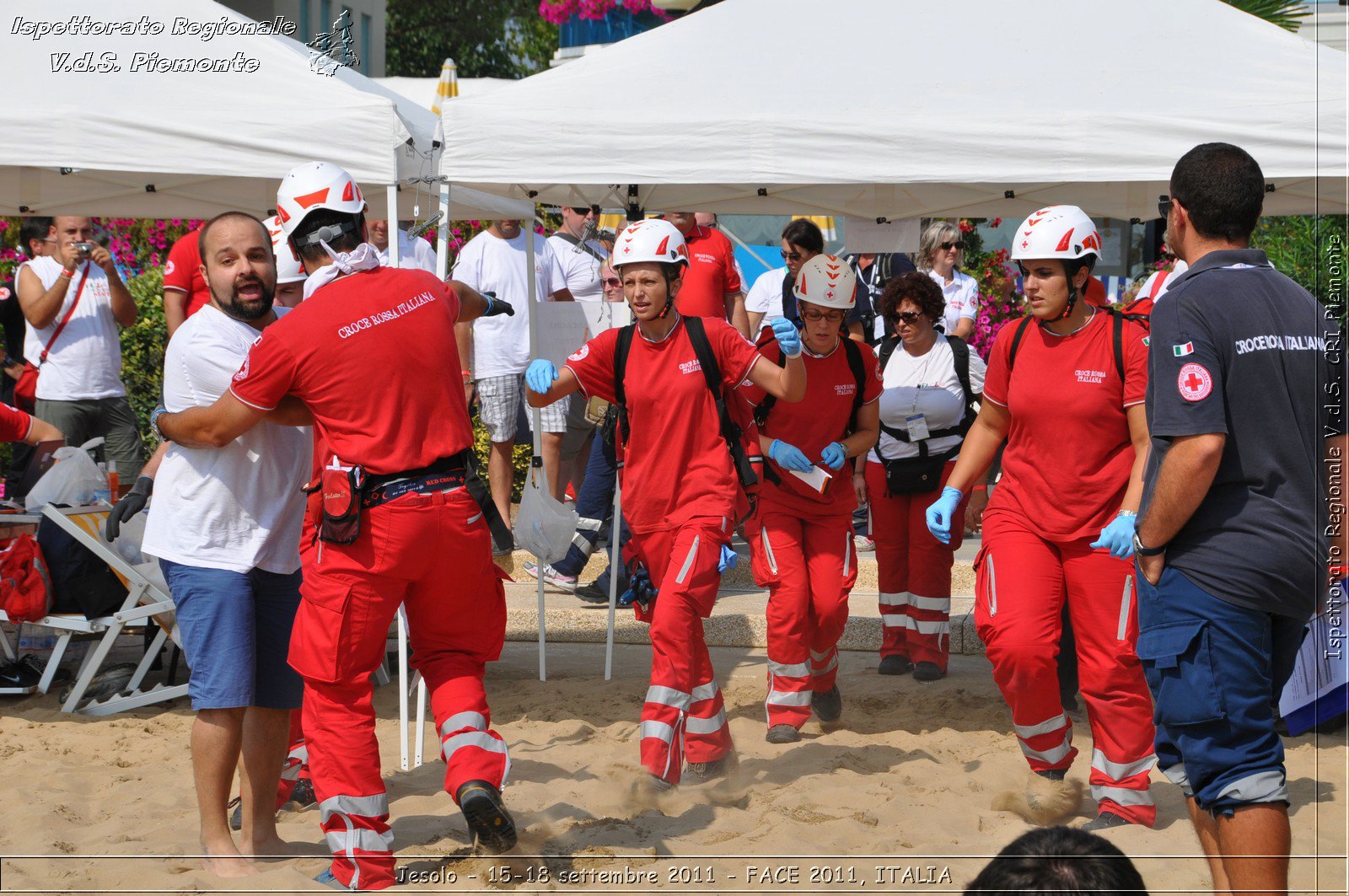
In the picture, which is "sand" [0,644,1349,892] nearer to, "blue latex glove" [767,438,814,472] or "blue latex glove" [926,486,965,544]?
"blue latex glove" [926,486,965,544]

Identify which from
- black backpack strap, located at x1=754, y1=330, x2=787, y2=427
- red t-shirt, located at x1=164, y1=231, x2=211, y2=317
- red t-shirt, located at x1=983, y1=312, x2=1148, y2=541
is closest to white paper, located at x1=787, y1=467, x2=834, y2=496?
black backpack strap, located at x1=754, y1=330, x2=787, y2=427

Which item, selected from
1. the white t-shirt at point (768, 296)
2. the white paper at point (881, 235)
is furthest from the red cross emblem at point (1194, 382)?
the white t-shirt at point (768, 296)

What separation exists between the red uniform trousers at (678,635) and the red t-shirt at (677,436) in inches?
3.3

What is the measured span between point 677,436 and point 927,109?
181 centimetres

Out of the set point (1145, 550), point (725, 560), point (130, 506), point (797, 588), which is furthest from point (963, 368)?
point (130, 506)

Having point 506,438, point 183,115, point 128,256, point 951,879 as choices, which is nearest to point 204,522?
point 183,115

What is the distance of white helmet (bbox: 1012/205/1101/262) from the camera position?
16.1ft

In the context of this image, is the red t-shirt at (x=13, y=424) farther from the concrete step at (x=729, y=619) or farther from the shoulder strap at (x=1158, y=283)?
the shoulder strap at (x=1158, y=283)

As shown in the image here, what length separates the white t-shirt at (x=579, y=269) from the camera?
916cm

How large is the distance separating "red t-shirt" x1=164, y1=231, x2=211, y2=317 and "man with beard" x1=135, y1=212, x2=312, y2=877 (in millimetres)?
3446

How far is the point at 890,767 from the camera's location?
5621 mm

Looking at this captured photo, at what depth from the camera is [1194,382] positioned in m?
3.28

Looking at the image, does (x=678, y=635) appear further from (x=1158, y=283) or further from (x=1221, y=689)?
(x=1158, y=283)

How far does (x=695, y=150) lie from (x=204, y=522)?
8.65ft
